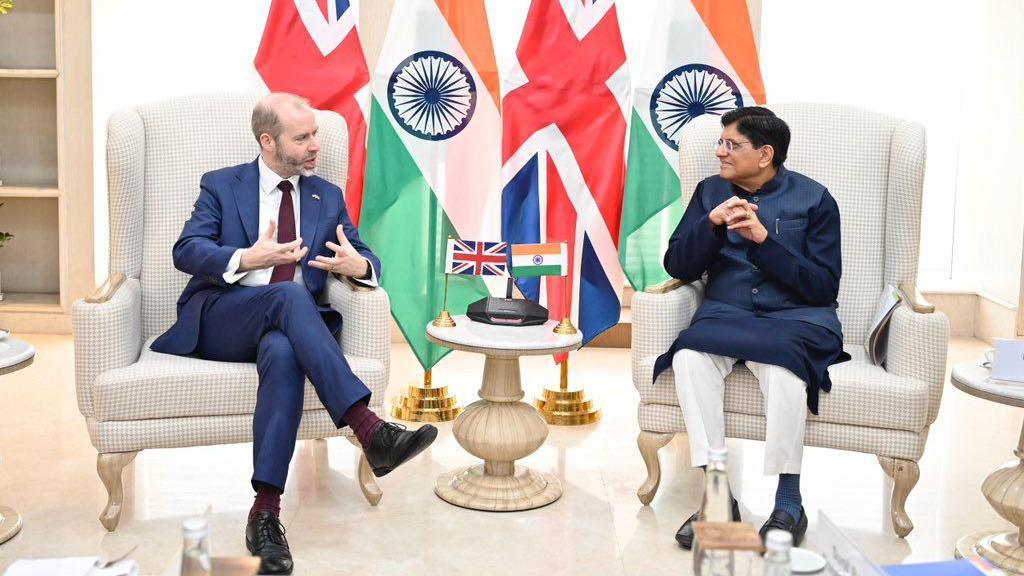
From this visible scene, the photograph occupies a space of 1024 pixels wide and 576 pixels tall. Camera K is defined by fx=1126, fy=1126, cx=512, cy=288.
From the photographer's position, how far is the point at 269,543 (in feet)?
8.98

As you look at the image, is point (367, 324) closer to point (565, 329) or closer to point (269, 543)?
point (565, 329)

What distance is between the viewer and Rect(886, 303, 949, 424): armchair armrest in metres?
3.02

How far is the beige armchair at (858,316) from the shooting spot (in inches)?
117

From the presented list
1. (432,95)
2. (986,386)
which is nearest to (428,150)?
(432,95)

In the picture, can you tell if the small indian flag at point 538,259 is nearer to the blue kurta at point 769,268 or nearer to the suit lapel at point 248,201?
the blue kurta at point 769,268

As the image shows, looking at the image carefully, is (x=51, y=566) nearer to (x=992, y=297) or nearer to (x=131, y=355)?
(x=131, y=355)

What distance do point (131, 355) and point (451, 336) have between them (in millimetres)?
883

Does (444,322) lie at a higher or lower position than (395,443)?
higher

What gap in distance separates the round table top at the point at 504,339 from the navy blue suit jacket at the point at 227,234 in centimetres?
30

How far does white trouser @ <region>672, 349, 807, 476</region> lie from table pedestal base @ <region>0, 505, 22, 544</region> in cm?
177

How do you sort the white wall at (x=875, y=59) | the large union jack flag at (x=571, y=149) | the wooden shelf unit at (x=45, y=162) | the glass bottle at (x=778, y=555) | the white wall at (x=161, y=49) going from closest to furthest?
the glass bottle at (x=778, y=555) → the large union jack flag at (x=571, y=149) → the wooden shelf unit at (x=45, y=162) → the white wall at (x=161, y=49) → the white wall at (x=875, y=59)

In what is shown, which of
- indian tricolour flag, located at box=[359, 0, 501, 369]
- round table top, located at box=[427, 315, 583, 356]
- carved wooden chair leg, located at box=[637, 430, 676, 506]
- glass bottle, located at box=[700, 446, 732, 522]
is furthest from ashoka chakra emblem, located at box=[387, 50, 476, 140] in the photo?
glass bottle, located at box=[700, 446, 732, 522]

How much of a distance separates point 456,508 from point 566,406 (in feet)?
3.20

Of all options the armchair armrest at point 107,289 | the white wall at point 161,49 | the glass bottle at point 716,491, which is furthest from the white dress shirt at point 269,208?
the white wall at point 161,49
